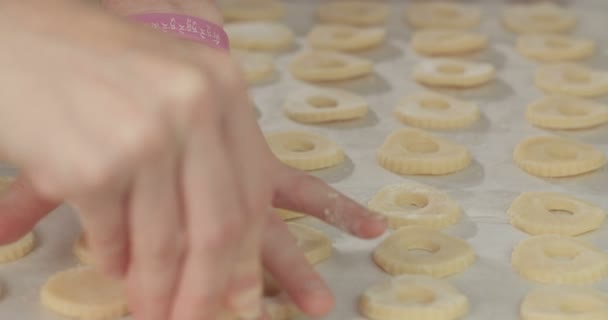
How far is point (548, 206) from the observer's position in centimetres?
129

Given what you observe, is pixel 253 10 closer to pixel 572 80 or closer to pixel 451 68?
pixel 451 68

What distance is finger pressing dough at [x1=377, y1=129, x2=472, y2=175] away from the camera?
1.38 metres

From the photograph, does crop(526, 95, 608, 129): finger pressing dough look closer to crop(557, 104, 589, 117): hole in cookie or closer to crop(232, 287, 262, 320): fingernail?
crop(557, 104, 589, 117): hole in cookie

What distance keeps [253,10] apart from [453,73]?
18.1 inches

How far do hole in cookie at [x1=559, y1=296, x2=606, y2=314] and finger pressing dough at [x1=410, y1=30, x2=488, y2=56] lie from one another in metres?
0.81

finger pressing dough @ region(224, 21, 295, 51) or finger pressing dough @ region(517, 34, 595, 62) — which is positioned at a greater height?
finger pressing dough @ region(224, 21, 295, 51)

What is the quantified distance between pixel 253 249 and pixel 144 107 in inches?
6.6

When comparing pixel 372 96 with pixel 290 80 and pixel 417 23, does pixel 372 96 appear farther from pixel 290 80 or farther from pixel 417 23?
pixel 417 23

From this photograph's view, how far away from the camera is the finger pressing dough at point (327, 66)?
1681mm

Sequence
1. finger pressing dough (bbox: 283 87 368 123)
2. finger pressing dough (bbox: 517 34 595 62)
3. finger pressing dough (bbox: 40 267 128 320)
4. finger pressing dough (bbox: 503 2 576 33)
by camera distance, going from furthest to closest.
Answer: finger pressing dough (bbox: 503 2 576 33) → finger pressing dough (bbox: 517 34 595 62) → finger pressing dough (bbox: 283 87 368 123) → finger pressing dough (bbox: 40 267 128 320)

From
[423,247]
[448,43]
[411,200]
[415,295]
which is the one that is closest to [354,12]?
[448,43]

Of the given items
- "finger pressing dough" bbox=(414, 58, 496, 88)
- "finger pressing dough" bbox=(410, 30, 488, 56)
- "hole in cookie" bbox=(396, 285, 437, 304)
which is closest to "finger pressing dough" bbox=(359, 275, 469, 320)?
"hole in cookie" bbox=(396, 285, 437, 304)

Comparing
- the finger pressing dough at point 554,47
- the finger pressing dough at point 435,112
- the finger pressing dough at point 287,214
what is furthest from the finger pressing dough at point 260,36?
A: the finger pressing dough at point 287,214

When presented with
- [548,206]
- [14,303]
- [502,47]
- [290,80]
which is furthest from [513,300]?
[502,47]
